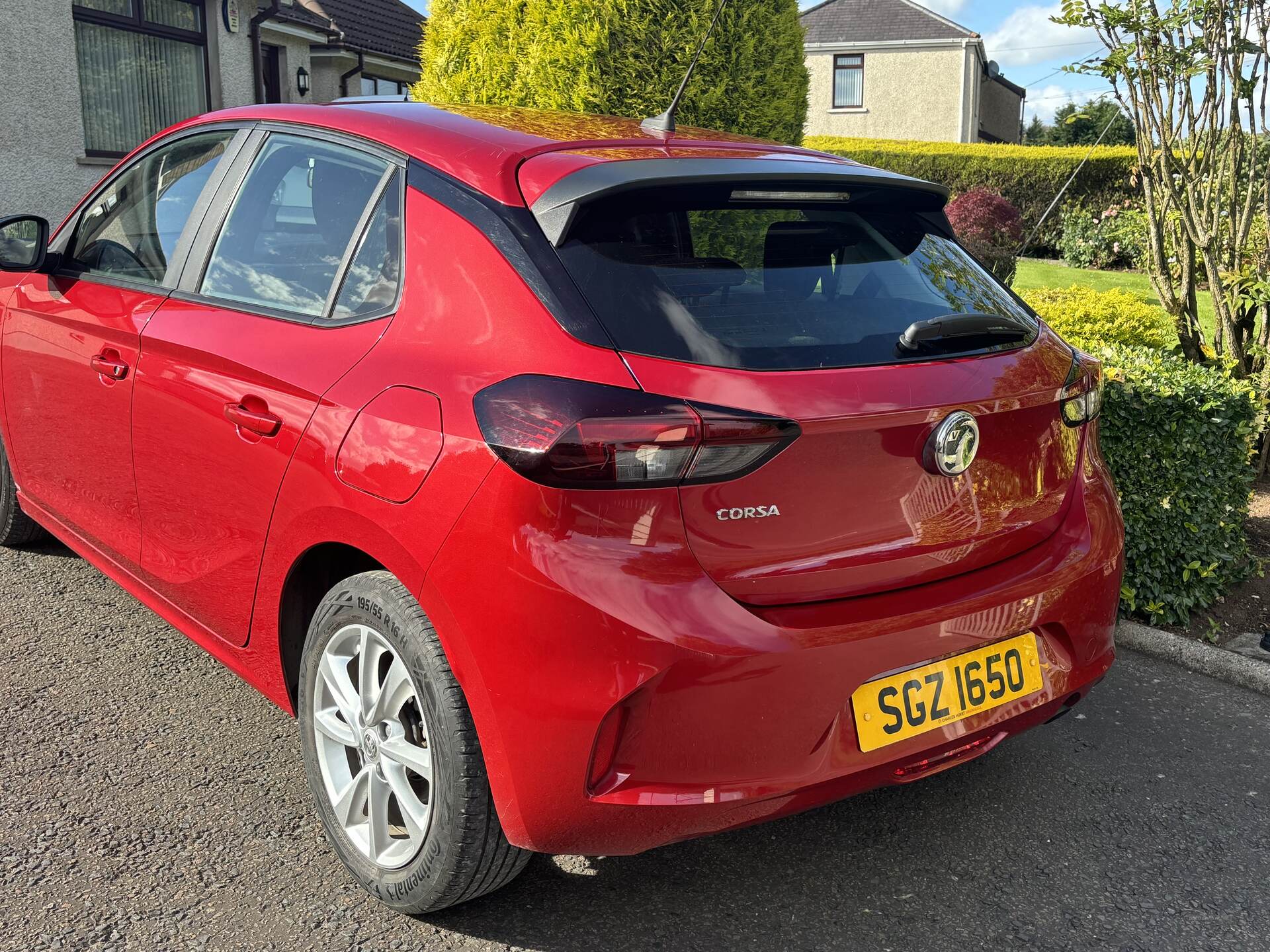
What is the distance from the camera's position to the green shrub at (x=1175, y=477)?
4223 millimetres

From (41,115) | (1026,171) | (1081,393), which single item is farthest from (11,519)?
(1026,171)

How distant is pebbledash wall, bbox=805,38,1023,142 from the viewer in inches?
1419

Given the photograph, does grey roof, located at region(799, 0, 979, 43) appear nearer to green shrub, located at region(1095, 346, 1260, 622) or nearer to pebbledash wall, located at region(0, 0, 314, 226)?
pebbledash wall, located at region(0, 0, 314, 226)

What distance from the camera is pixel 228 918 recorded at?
247 cm

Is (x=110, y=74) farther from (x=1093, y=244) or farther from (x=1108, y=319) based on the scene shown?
(x=1093, y=244)

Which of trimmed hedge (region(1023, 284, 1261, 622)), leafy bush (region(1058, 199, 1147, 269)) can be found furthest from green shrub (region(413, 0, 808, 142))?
leafy bush (region(1058, 199, 1147, 269))

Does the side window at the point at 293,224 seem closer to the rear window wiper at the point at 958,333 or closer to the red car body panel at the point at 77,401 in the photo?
the red car body panel at the point at 77,401

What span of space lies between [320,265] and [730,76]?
14.5ft

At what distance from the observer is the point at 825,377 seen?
7.30ft

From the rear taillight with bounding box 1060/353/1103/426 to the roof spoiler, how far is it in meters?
0.56

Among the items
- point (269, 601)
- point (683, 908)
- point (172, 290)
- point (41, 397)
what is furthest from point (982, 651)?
point (41, 397)

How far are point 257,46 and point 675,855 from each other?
15.2m

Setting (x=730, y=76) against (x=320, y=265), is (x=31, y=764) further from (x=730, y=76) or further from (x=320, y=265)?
(x=730, y=76)

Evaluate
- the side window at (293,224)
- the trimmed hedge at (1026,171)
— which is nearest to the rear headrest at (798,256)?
the side window at (293,224)
